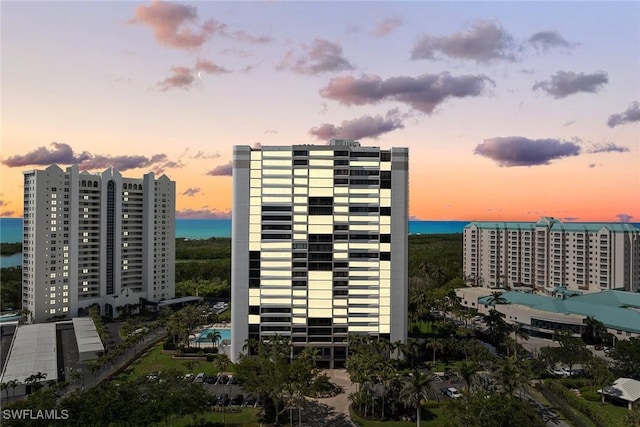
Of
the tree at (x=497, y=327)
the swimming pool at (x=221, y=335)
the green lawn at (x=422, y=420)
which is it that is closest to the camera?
the green lawn at (x=422, y=420)

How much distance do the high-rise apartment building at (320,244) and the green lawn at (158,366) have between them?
12.7ft

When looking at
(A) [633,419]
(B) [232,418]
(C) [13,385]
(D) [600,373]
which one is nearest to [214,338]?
(B) [232,418]

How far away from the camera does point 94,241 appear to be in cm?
8894

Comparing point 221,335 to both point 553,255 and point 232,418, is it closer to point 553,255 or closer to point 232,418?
point 232,418

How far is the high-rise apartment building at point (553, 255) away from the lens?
95.5m

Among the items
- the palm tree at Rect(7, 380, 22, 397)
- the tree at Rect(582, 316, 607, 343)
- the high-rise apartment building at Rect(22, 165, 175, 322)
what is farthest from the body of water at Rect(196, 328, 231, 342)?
the tree at Rect(582, 316, 607, 343)

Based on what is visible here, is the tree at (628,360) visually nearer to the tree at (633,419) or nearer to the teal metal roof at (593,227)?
the tree at (633,419)

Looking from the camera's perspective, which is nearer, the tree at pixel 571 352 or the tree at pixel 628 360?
the tree at pixel 628 360

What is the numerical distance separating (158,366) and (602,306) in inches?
2685

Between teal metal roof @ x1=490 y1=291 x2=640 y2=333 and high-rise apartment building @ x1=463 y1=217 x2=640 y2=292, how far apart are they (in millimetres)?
20246

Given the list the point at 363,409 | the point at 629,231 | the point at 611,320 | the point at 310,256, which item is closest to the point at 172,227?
the point at 310,256

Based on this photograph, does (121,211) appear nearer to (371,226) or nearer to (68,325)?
(68,325)

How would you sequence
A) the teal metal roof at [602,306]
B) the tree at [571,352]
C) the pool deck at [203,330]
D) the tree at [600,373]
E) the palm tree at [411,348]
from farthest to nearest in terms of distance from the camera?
the teal metal roof at [602,306] < the pool deck at [203,330] < the palm tree at [411,348] < the tree at [571,352] < the tree at [600,373]

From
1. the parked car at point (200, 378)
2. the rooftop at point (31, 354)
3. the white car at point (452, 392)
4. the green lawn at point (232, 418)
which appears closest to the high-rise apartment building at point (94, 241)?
the rooftop at point (31, 354)
